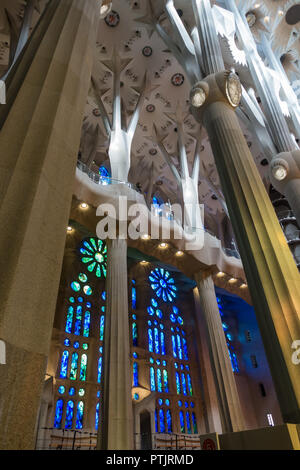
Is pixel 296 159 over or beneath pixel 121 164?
beneath

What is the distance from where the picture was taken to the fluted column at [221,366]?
8.85 meters

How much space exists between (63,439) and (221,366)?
5568mm

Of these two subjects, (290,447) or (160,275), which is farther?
(160,275)

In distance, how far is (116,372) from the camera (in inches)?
274

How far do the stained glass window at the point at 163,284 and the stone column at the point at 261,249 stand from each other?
458 inches

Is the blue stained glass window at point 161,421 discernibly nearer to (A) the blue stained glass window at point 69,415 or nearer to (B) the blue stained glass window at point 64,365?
(A) the blue stained glass window at point 69,415

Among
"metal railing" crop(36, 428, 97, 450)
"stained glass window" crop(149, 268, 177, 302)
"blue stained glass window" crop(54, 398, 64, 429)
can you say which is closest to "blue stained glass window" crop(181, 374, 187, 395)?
"stained glass window" crop(149, 268, 177, 302)

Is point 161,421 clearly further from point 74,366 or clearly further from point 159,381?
point 74,366

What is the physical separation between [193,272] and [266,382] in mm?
8599

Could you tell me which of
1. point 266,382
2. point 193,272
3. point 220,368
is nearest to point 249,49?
point 193,272

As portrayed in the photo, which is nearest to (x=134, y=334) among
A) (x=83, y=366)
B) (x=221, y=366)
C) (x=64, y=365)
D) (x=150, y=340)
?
(x=150, y=340)

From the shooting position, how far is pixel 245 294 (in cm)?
1420

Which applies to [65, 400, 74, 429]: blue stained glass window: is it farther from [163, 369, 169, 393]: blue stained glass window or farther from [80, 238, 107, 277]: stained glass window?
[80, 238, 107, 277]: stained glass window
